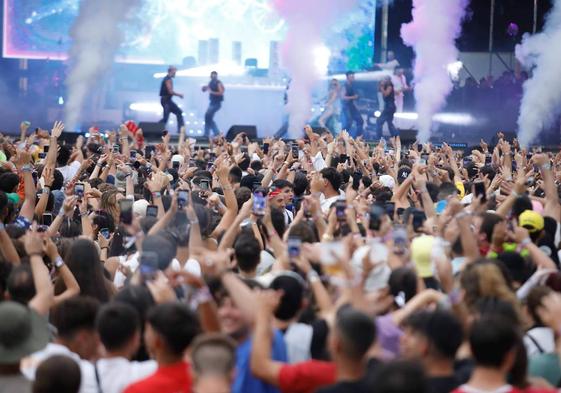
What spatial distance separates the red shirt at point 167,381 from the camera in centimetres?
425

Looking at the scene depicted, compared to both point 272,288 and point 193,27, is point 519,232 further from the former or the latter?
point 193,27

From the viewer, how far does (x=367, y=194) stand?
9586 mm

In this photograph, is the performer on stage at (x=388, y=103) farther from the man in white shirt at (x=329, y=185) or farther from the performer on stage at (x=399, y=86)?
the man in white shirt at (x=329, y=185)

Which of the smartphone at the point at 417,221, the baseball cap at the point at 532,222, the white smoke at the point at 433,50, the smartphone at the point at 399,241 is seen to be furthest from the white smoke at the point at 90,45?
the smartphone at the point at 399,241

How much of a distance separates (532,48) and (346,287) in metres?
21.2

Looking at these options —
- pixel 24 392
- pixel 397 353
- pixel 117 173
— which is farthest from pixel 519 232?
pixel 117 173

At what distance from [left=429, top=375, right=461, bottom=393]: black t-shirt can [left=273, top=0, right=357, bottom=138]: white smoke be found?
19680 mm

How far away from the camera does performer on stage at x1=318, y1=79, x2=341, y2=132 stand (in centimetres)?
2456

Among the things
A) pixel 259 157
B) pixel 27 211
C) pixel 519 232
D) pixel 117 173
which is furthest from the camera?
pixel 259 157

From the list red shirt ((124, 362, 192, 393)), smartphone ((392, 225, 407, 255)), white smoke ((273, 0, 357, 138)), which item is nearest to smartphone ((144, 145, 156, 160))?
white smoke ((273, 0, 357, 138))

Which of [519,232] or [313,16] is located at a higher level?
[313,16]

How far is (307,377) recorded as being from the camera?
A: 14.2 feet

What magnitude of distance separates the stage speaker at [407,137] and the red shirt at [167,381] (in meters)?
17.0

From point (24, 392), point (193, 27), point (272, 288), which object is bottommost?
point (24, 392)
